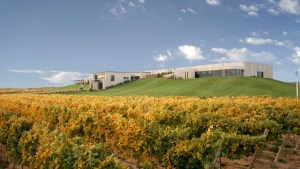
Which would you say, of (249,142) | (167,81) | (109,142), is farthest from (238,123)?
(167,81)

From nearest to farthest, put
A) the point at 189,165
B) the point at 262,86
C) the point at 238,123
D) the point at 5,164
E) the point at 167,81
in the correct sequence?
the point at 189,165 < the point at 238,123 < the point at 5,164 < the point at 262,86 < the point at 167,81

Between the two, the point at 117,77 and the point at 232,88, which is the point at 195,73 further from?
the point at 232,88

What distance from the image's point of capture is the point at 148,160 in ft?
46.9

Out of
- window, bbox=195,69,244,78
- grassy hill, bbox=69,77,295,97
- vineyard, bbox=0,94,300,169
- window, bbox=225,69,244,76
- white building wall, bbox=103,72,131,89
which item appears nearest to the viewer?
vineyard, bbox=0,94,300,169

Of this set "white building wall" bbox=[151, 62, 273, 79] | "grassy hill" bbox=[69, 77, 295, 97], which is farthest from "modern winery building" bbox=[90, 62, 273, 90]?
"grassy hill" bbox=[69, 77, 295, 97]

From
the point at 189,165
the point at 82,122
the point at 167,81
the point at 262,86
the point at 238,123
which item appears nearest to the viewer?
the point at 189,165

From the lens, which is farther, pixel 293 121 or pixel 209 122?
pixel 293 121

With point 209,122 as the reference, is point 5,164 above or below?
below

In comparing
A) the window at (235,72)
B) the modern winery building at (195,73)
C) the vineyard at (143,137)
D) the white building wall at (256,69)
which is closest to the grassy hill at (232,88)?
the window at (235,72)

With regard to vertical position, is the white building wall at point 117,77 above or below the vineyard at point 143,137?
above

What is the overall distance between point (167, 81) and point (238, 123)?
7516 centimetres

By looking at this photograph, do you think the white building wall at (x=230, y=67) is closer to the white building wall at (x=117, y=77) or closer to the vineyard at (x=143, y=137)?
the white building wall at (x=117, y=77)

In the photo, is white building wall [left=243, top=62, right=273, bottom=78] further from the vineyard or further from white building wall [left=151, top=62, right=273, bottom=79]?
the vineyard

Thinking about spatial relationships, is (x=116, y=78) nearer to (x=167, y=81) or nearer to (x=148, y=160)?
(x=167, y=81)
